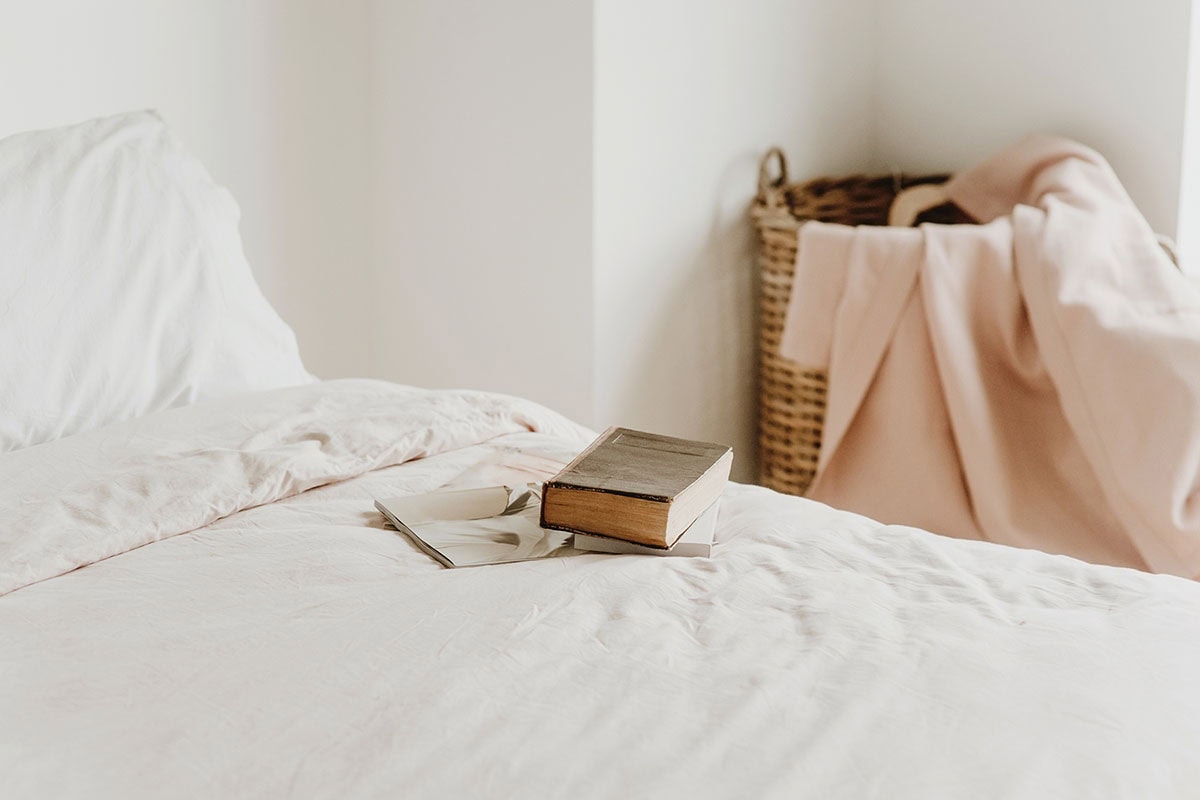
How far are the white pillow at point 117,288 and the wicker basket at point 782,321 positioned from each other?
0.85 m

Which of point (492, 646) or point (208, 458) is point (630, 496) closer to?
point (492, 646)

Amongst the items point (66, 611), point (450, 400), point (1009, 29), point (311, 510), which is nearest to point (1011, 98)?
point (1009, 29)

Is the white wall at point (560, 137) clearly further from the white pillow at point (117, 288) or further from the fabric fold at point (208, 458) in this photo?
the fabric fold at point (208, 458)

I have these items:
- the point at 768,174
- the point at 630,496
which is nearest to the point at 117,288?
the point at 630,496

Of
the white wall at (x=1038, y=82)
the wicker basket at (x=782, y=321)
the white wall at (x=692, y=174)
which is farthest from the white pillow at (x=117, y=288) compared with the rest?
the white wall at (x=1038, y=82)

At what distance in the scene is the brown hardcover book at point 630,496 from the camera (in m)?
0.89

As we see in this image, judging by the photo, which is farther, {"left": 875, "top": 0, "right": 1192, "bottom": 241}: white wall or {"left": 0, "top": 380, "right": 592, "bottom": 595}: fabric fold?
{"left": 875, "top": 0, "right": 1192, "bottom": 241}: white wall

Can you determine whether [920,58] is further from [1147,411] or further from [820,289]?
[1147,411]

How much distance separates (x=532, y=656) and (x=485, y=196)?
1.35 m

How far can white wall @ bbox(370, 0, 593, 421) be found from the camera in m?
1.84

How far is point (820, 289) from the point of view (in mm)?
1820

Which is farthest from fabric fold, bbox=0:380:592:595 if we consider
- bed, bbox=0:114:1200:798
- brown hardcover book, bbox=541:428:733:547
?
brown hardcover book, bbox=541:428:733:547

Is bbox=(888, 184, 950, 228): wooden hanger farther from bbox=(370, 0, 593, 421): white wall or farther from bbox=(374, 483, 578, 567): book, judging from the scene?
bbox=(374, 483, 578, 567): book

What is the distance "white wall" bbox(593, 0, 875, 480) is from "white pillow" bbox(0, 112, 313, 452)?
2.06ft
